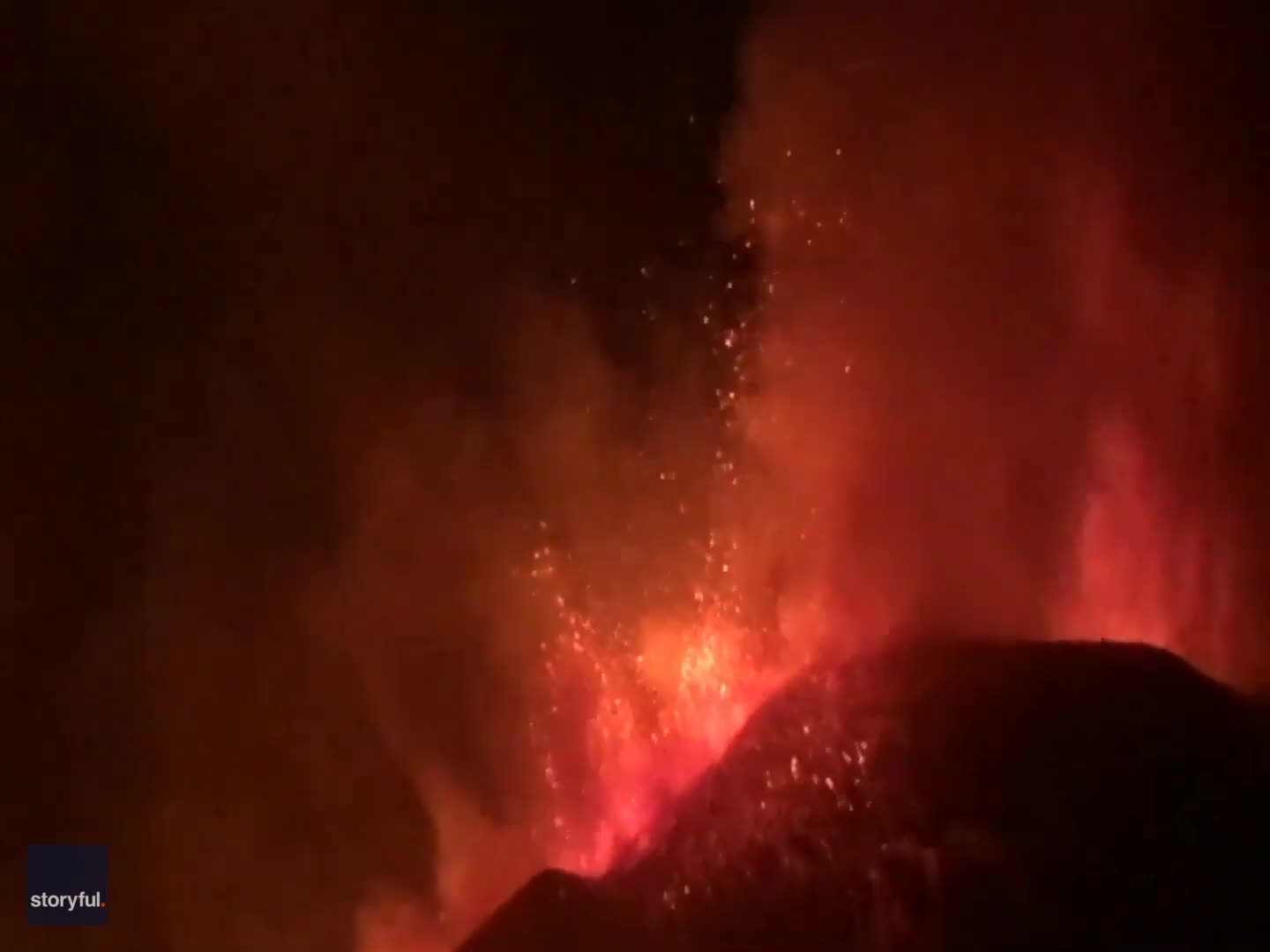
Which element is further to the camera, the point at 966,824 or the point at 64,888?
the point at 64,888

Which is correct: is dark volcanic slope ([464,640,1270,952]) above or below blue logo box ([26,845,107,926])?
above

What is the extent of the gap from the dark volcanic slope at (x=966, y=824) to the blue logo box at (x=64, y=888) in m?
1.90

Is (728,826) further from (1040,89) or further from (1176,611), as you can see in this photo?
(1040,89)

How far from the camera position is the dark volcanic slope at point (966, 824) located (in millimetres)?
3078

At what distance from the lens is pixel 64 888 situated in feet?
16.6

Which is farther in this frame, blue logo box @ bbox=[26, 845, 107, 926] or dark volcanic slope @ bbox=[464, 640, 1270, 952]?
blue logo box @ bbox=[26, 845, 107, 926]

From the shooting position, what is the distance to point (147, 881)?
5.23m

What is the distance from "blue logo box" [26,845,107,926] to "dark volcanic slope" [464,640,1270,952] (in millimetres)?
1900

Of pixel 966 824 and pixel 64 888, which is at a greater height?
pixel 966 824

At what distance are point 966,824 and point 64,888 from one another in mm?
3413

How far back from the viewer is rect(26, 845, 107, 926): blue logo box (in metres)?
5.00

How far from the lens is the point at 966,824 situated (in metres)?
3.31

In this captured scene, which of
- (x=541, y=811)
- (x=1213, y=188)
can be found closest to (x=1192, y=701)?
(x=1213, y=188)

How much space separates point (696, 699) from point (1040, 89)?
7.58 feet
